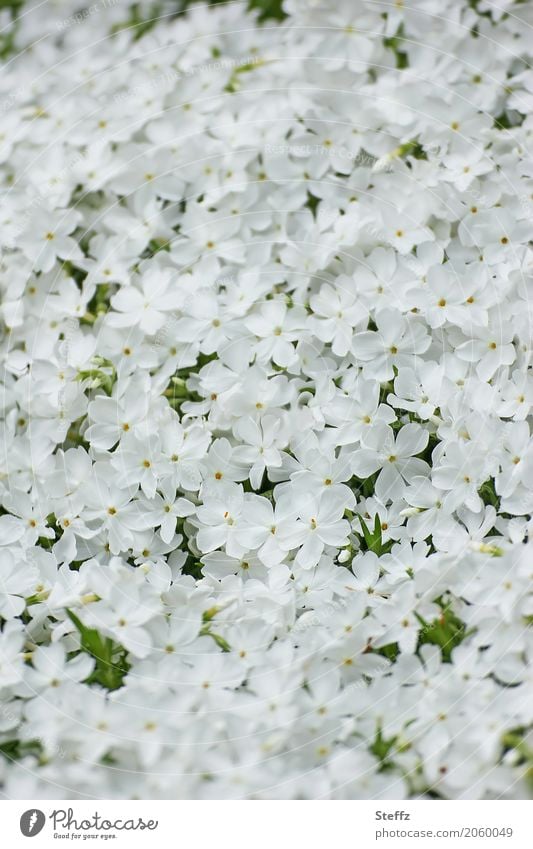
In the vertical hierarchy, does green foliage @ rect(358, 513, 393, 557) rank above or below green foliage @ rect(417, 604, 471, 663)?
above

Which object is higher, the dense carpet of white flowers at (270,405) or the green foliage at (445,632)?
the dense carpet of white flowers at (270,405)

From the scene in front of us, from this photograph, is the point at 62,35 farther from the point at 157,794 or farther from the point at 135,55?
the point at 157,794

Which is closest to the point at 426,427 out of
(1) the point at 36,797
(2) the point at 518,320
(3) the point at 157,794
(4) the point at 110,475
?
(2) the point at 518,320
